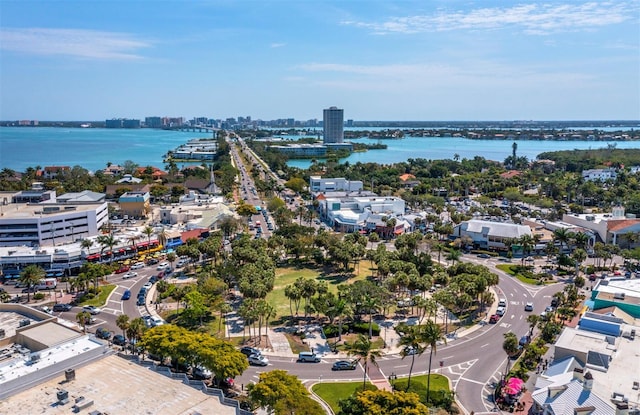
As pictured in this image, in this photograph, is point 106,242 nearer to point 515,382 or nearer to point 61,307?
point 61,307

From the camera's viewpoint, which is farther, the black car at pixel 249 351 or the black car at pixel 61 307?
the black car at pixel 61 307

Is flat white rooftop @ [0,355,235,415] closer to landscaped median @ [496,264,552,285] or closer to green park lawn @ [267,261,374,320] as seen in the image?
green park lawn @ [267,261,374,320]

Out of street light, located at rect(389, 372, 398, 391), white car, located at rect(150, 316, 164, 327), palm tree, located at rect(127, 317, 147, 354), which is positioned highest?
palm tree, located at rect(127, 317, 147, 354)

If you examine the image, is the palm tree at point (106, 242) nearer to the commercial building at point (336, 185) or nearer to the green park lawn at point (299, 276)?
the green park lawn at point (299, 276)

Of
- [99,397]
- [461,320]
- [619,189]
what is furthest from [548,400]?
[619,189]

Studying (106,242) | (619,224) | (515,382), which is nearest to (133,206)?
(106,242)

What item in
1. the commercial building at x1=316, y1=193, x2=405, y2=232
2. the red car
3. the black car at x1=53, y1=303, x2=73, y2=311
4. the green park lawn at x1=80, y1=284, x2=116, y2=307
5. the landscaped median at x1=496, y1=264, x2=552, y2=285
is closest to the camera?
the black car at x1=53, y1=303, x2=73, y2=311

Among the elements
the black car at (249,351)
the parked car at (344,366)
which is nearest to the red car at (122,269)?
the black car at (249,351)

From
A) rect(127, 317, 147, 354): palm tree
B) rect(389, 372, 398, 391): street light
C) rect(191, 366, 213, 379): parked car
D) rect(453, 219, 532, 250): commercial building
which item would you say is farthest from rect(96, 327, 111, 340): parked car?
rect(453, 219, 532, 250): commercial building
